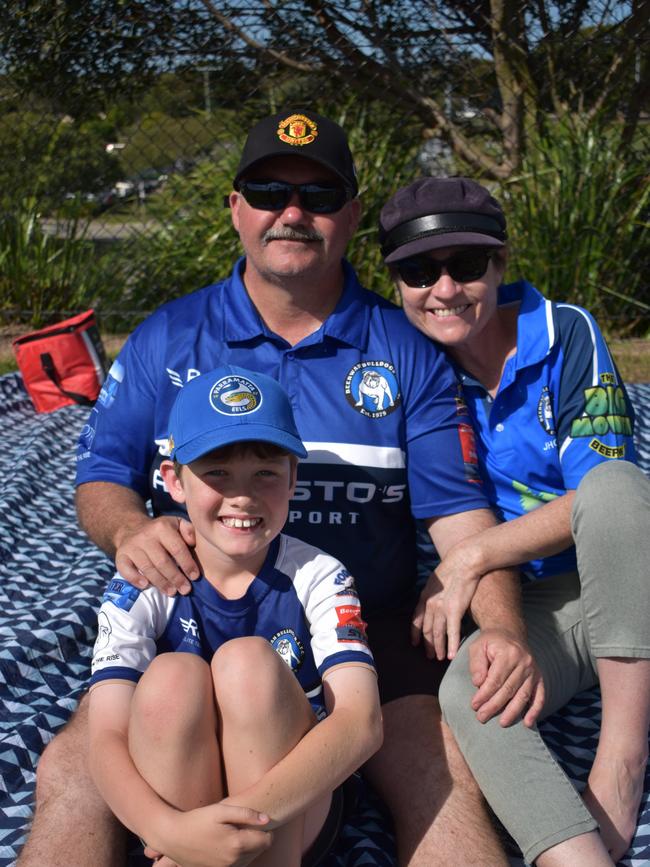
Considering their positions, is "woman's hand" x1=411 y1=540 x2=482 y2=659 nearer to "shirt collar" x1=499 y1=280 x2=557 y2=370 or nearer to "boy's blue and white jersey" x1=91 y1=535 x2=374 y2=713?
"boy's blue and white jersey" x1=91 y1=535 x2=374 y2=713

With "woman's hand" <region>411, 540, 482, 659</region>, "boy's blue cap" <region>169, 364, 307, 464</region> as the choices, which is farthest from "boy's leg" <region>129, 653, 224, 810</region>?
"woman's hand" <region>411, 540, 482, 659</region>

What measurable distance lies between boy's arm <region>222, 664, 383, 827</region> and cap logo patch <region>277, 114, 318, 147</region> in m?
1.40

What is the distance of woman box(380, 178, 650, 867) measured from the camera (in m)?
2.21

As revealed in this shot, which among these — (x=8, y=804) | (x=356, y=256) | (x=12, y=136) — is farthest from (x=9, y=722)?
(x=12, y=136)

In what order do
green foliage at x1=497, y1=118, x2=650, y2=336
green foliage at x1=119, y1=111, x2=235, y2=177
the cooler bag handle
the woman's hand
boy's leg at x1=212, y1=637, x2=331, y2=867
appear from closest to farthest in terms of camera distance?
1. boy's leg at x1=212, y1=637, x2=331, y2=867
2. the woman's hand
3. the cooler bag handle
4. green foliage at x1=497, y1=118, x2=650, y2=336
5. green foliage at x1=119, y1=111, x2=235, y2=177

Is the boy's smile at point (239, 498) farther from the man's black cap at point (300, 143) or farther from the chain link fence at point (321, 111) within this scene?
the chain link fence at point (321, 111)

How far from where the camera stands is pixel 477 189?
269cm

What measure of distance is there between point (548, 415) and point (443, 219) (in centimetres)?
57

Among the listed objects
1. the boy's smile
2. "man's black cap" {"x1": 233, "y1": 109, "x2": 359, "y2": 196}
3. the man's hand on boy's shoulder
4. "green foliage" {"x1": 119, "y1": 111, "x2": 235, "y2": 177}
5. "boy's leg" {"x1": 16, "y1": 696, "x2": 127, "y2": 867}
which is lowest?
"boy's leg" {"x1": 16, "y1": 696, "x2": 127, "y2": 867}

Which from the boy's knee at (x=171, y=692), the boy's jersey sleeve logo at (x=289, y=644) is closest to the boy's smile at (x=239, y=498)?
the boy's jersey sleeve logo at (x=289, y=644)

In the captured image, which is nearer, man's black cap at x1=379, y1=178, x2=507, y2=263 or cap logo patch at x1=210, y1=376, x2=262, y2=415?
cap logo patch at x1=210, y1=376, x2=262, y2=415

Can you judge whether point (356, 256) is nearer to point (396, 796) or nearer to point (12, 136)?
point (12, 136)

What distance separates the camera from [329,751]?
6.23ft

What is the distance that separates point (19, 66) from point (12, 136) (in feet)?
1.57
